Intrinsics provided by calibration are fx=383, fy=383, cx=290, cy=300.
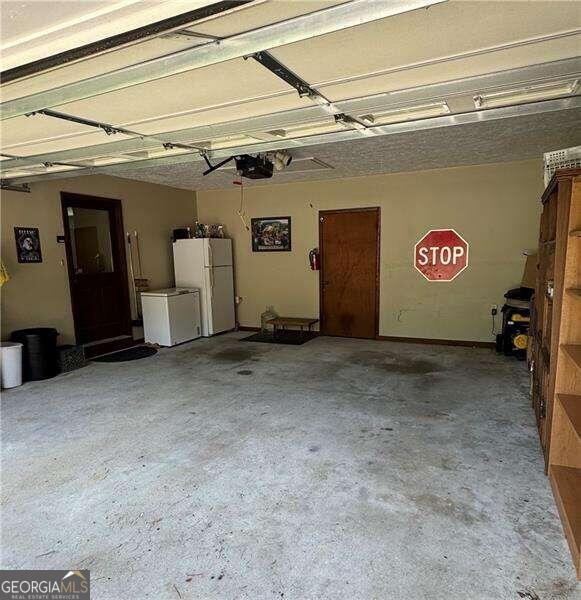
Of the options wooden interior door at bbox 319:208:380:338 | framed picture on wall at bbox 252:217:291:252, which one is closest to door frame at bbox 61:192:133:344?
framed picture on wall at bbox 252:217:291:252

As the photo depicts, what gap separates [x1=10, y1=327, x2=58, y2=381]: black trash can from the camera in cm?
438

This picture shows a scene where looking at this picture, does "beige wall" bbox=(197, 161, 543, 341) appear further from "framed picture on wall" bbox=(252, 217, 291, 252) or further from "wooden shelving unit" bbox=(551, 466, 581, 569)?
"wooden shelving unit" bbox=(551, 466, 581, 569)

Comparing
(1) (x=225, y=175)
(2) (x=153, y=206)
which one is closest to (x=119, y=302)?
(2) (x=153, y=206)

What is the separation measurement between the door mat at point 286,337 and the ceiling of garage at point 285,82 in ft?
11.0

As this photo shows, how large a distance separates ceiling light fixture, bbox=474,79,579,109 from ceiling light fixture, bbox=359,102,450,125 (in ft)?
0.70

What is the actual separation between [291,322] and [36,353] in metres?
3.52

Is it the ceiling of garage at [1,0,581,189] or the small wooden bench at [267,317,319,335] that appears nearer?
the ceiling of garage at [1,0,581,189]

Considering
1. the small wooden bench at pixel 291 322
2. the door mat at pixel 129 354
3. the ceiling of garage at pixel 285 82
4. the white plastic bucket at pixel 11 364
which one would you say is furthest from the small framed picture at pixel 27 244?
the small wooden bench at pixel 291 322

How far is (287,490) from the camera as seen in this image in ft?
7.52

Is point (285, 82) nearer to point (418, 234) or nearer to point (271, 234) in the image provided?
point (418, 234)

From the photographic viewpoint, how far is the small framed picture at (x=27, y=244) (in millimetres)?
4539

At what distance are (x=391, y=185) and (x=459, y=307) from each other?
2.06m

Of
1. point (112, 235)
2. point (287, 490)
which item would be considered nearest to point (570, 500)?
point (287, 490)

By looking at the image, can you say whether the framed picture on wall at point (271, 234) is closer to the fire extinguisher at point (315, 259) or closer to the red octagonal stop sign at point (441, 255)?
the fire extinguisher at point (315, 259)
